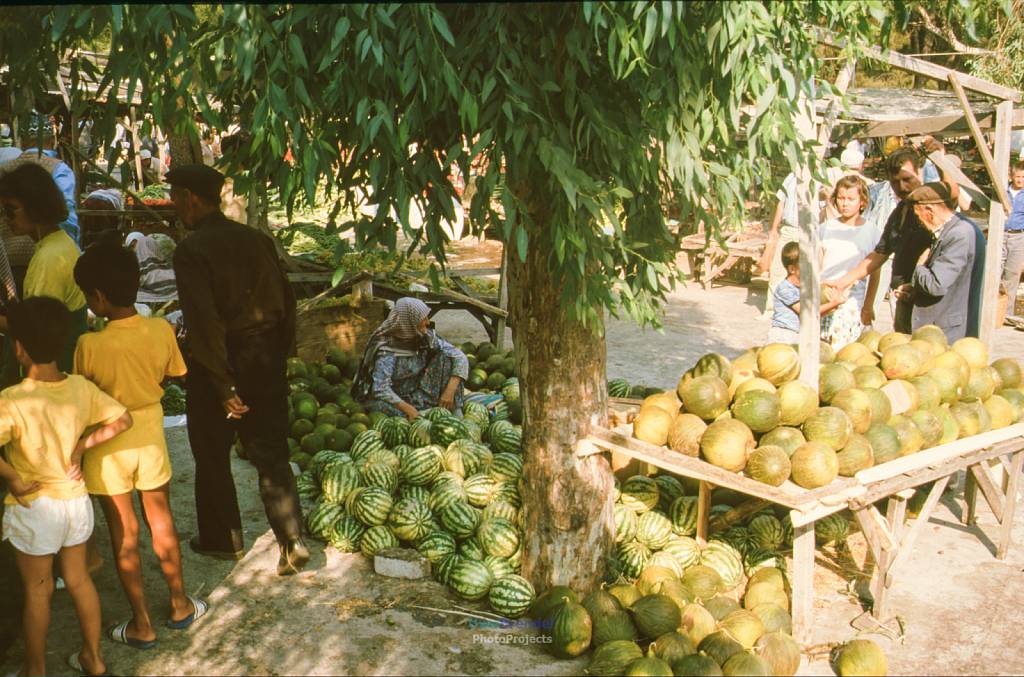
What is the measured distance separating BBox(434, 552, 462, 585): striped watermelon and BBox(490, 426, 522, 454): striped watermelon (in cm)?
105

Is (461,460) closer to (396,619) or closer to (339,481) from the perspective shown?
(339,481)

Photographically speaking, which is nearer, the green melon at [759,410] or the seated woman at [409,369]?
the green melon at [759,410]

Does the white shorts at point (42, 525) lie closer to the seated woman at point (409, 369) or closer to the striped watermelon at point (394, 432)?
the striped watermelon at point (394, 432)

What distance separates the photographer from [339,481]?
5.23 m

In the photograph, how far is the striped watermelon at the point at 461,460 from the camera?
211 inches

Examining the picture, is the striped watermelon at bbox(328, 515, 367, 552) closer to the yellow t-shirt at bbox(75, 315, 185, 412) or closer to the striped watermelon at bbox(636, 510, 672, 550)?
the yellow t-shirt at bbox(75, 315, 185, 412)

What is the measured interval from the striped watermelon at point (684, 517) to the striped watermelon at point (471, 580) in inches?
44.2

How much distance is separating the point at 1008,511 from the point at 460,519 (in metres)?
3.18

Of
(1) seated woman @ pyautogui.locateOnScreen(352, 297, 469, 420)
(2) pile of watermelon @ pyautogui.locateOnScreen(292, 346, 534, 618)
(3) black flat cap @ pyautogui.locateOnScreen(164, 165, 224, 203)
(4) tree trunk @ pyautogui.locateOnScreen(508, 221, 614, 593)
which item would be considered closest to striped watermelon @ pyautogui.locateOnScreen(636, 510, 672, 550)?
(4) tree trunk @ pyautogui.locateOnScreen(508, 221, 614, 593)

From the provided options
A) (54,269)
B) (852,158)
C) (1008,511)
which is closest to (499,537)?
(54,269)

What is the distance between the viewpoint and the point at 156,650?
12.8ft

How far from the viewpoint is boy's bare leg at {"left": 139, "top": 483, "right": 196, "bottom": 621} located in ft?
12.9

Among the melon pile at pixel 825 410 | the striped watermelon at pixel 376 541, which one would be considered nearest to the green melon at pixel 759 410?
the melon pile at pixel 825 410

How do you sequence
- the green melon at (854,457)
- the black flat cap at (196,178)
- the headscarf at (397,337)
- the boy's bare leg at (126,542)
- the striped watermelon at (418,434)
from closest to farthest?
the boy's bare leg at (126,542), the green melon at (854,457), the black flat cap at (196,178), the striped watermelon at (418,434), the headscarf at (397,337)
